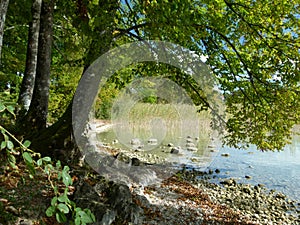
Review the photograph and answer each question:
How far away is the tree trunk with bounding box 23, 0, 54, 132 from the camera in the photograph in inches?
223

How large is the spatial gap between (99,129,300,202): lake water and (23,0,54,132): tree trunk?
6.21 metres

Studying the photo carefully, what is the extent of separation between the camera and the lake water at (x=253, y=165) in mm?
9594

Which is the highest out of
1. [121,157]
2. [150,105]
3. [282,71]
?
[282,71]

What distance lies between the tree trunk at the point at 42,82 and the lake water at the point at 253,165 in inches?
245

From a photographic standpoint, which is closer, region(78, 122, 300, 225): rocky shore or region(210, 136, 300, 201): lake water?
region(78, 122, 300, 225): rocky shore

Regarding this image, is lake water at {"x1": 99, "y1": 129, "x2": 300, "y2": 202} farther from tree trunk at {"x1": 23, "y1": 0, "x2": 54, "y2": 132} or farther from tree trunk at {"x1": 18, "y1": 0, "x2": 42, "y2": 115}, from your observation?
tree trunk at {"x1": 18, "y1": 0, "x2": 42, "y2": 115}

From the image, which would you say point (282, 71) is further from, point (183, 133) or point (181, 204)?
point (183, 133)

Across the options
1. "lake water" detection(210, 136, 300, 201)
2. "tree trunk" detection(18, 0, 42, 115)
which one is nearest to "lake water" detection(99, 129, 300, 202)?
"lake water" detection(210, 136, 300, 201)

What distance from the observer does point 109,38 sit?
18.0 ft

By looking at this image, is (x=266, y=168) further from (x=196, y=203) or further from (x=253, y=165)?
(x=196, y=203)

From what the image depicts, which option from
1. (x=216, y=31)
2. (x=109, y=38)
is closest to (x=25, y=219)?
(x=109, y=38)

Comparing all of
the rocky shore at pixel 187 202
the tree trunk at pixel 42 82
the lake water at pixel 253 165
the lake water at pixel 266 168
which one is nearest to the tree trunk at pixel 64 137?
the tree trunk at pixel 42 82

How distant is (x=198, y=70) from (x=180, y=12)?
3.23m

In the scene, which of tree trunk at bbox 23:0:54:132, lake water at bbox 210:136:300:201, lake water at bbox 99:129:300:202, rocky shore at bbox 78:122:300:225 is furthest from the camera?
lake water at bbox 99:129:300:202
